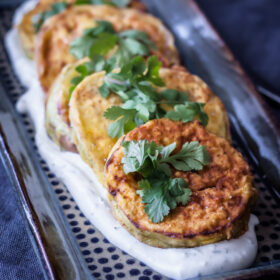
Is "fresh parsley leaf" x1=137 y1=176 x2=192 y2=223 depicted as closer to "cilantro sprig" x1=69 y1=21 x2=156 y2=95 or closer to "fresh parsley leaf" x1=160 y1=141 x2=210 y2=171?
"fresh parsley leaf" x1=160 y1=141 x2=210 y2=171

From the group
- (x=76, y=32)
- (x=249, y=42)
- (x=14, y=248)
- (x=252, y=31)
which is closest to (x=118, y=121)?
(x=14, y=248)

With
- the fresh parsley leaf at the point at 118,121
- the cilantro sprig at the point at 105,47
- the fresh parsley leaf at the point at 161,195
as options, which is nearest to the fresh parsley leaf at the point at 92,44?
the cilantro sprig at the point at 105,47

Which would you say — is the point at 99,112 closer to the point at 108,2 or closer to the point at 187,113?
the point at 187,113

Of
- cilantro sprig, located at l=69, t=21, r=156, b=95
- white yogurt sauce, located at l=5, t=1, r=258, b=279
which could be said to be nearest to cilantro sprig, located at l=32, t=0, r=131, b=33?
cilantro sprig, located at l=69, t=21, r=156, b=95

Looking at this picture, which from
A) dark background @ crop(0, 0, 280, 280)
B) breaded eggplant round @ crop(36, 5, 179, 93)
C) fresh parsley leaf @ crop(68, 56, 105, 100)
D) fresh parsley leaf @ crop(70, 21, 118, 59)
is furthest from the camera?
breaded eggplant round @ crop(36, 5, 179, 93)

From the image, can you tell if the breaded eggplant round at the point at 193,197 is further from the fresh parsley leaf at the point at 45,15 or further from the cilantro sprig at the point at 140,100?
the fresh parsley leaf at the point at 45,15
